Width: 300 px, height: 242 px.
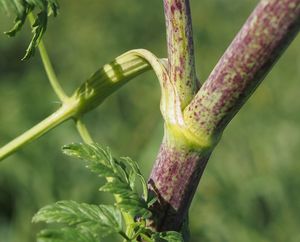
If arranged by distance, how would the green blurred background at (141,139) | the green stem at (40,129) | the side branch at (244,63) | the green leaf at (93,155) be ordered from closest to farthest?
the side branch at (244,63), the green leaf at (93,155), the green stem at (40,129), the green blurred background at (141,139)

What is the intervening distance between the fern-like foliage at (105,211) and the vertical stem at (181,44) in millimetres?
128

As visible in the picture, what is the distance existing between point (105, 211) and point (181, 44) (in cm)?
22

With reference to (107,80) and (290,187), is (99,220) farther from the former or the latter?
(290,187)

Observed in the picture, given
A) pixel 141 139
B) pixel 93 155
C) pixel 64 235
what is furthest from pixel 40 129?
pixel 141 139

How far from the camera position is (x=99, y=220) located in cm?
92

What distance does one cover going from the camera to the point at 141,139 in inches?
132

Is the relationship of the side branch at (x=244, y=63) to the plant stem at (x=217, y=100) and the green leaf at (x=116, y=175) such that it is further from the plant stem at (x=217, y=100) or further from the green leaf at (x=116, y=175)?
the green leaf at (x=116, y=175)

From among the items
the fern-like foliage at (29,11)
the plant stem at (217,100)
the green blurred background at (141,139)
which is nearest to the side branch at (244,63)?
the plant stem at (217,100)

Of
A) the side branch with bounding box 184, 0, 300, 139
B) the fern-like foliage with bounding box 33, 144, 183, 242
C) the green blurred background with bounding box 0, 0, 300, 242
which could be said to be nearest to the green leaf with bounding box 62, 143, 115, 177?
the fern-like foliage with bounding box 33, 144, 183, 242

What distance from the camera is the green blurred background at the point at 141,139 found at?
306 centimetres

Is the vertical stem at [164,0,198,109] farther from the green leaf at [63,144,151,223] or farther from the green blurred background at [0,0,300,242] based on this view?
the green blurred background at [0,0,300,242]

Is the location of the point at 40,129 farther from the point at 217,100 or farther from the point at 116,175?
the point at 217,100

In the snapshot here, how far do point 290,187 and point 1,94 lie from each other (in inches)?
57.6

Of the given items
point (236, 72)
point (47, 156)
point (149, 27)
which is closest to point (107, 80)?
point (236, 72)
